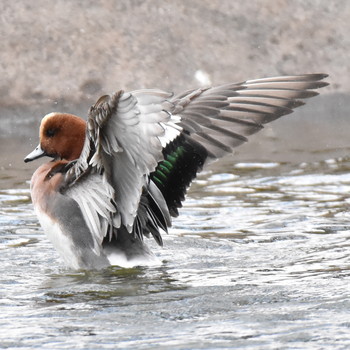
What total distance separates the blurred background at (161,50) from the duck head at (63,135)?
4.38 meters

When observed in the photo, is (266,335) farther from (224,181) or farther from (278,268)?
(224,181)

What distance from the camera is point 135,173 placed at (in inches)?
214

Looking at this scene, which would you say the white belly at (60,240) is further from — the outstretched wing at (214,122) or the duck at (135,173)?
the outstretched wing at (214,122)

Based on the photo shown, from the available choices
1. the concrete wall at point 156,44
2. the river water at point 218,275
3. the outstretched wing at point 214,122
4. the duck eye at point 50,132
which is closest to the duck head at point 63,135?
the duck eye at point 50,132

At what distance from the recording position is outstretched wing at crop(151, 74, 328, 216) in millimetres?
6168

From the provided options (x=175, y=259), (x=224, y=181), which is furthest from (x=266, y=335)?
(x=224, y=181)

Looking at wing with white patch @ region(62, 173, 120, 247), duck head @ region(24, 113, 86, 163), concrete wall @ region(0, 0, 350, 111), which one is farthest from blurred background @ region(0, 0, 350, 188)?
wing with white patch @ region(62, 173, 120, 247)

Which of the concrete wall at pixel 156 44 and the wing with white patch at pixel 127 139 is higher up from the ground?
the wing with white patch at pixel 127 139

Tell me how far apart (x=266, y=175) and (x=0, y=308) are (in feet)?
13.4

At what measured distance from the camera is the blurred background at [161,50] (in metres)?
11.3

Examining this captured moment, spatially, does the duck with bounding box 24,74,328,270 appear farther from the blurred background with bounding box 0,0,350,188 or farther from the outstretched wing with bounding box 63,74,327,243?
the blurred background with bounding box 0,0,350,188

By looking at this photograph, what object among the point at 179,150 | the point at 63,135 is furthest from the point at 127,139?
the point at 63,135

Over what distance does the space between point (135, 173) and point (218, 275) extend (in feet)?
2.43

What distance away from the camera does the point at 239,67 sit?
468 inches
